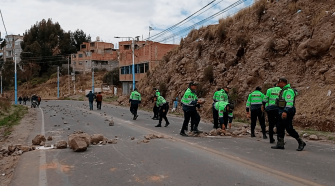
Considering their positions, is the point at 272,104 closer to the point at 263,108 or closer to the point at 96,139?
the point at 263,108

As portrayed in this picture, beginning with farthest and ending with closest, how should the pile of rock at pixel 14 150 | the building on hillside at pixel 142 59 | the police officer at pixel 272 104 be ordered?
the building on hillside at pixel 142 59
the police officer at pixel 272 104
the pile of rock at pixel 14 150

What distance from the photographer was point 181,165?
658 centimetres

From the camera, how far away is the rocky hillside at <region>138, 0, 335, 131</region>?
50.3 ft

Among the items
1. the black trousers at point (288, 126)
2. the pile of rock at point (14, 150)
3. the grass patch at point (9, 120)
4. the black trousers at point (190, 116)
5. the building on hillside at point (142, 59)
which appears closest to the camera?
the black trousers at point (288, 126)

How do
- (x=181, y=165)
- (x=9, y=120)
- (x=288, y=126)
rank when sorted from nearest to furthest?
(x=181, y=165) → (x=288, y=126) → (x=9, y=120)

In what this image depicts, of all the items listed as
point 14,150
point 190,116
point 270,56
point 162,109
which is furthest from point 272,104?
point 270,56

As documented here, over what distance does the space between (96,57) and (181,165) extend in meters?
86.6

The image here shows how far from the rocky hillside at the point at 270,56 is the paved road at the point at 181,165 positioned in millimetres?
6026

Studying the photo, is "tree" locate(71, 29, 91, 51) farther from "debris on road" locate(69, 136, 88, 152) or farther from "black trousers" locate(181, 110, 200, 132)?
"debris on road" locate(69, 136, 88, 152)

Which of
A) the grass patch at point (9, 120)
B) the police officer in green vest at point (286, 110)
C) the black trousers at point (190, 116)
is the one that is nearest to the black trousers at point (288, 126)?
the police officer in green vest at point (286, 110)

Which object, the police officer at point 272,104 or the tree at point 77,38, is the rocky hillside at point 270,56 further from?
the tree at point 77,38

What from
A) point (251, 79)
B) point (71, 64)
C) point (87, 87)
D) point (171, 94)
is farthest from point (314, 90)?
point (71, 64)

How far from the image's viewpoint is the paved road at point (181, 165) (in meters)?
5.56

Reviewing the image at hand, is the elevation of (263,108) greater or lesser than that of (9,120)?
greater
